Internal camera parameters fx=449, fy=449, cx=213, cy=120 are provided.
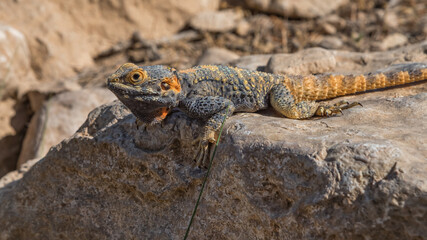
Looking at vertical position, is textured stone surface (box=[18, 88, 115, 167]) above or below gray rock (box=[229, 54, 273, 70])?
below

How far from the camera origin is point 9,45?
8938mm

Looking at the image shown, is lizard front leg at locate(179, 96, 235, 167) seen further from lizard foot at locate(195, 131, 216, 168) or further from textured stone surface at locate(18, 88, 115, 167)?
textured stone surface at locate(18, 88, 115, 167)

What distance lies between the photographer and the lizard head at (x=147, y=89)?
4117 mm

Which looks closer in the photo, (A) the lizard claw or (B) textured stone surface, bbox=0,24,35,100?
(A) the lizard claw

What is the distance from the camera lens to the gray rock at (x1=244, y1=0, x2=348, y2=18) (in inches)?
384

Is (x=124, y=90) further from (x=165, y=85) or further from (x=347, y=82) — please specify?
(x=347, y=82)

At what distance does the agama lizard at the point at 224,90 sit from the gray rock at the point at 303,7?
16.2 ft

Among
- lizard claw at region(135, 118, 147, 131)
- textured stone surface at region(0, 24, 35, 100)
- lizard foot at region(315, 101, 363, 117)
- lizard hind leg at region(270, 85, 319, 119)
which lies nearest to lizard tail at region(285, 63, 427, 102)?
lizard hind leg at region(270, 85, 319, 119)

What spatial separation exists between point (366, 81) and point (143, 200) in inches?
105

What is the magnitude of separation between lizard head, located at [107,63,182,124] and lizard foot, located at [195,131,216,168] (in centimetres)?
52

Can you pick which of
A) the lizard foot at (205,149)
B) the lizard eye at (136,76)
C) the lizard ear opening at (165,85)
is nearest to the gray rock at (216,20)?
the lizard ear opening at (165,85)

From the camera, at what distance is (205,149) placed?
4.02 meters

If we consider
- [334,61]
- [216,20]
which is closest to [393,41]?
[334,61]

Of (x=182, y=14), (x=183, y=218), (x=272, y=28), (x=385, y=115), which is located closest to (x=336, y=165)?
(x=385, y=115)
